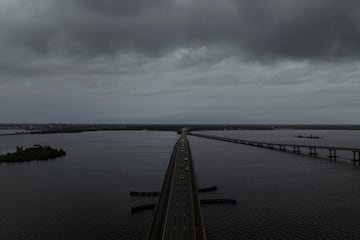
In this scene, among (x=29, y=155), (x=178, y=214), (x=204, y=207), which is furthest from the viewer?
(x=29, y=155)

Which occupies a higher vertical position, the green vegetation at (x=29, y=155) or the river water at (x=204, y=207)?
the green vegetation at (x=29, y=155)

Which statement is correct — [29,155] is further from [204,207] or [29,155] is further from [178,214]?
[178,214]

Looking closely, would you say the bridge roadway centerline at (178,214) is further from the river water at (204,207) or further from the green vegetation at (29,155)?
the green vegetation at (29,155)

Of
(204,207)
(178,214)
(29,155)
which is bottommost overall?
(204,207)

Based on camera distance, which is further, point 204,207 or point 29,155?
point 29,155

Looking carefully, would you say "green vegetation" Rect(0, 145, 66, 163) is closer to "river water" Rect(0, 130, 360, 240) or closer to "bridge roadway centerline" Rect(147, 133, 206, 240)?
"river water" Rect(0, 130, 360, 240)

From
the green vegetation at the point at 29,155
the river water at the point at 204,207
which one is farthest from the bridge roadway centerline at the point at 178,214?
the green vegetation at the point at 29,155

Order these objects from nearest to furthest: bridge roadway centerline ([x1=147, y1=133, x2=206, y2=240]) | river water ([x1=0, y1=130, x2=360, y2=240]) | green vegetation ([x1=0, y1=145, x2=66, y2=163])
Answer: bridge roadway centerline ([x1=147, y1=133, x2=206, y2=240]), river water ([x1=0, y1=130, x2=360, y2=240]), green vegetation ([x1=0, y1=145, x2=66, y2=163])

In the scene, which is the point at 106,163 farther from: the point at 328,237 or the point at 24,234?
the point at 328,237

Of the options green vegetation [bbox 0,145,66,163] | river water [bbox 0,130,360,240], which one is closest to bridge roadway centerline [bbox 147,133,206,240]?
river water [bbox 0,130,360,240]

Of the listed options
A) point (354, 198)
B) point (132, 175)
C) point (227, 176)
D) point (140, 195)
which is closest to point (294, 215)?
point (354, 198)

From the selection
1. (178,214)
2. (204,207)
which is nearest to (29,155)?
(204,207)

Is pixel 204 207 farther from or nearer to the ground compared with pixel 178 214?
nearer to the ground
